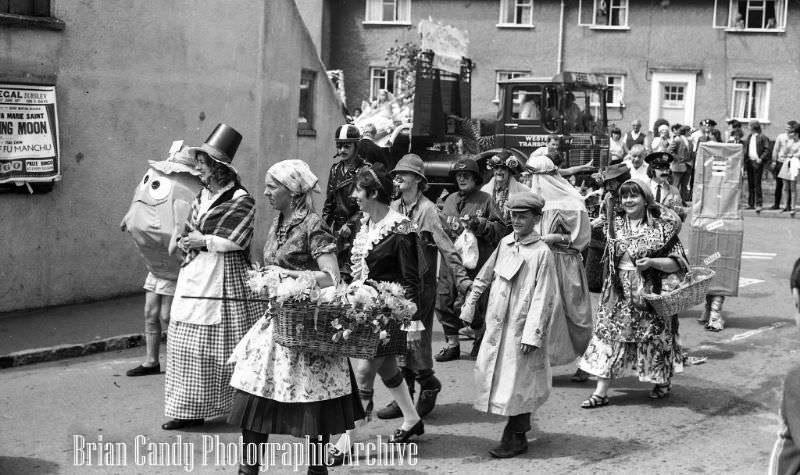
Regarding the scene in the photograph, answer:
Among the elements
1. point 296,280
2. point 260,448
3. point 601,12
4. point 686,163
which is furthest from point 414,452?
point 601,12

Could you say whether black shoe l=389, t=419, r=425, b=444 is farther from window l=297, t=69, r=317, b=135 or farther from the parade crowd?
window l=297, t=69, r=317, b=135

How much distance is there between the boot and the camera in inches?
254

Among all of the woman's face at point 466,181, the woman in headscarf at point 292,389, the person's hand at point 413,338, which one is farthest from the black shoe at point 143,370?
the woman in headscarf at point 292,389

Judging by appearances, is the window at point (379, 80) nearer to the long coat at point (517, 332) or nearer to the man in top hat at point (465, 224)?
the man in top hat at point (465, 224)

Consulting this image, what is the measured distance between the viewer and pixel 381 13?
1468 inches

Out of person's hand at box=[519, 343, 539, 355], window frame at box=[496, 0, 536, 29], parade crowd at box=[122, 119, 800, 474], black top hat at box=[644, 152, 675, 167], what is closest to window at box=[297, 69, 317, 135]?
parade crowd at box=[122, 119, 800, 474]

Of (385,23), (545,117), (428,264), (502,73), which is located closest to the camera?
(428,264)

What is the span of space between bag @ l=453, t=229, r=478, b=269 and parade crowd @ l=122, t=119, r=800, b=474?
0.05 feet

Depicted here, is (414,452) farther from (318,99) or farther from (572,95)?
(572,95)

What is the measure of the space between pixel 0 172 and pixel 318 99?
20.0ft

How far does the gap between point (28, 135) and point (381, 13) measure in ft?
91.6

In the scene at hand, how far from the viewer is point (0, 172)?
33.7ft

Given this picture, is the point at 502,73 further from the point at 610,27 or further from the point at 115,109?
the point at 115,109

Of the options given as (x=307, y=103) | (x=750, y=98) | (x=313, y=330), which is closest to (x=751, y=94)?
(x=750, y=98)
